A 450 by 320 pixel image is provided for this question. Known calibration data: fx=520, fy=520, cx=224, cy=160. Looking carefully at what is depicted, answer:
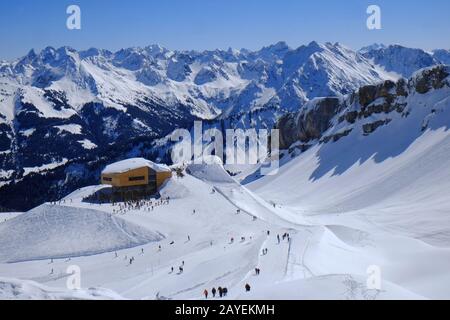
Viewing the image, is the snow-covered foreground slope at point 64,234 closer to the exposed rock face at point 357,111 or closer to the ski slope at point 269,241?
the ski slope at point 269,241

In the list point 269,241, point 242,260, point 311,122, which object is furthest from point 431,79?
point 242,260

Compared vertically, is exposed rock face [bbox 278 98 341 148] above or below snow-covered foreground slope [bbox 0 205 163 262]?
above

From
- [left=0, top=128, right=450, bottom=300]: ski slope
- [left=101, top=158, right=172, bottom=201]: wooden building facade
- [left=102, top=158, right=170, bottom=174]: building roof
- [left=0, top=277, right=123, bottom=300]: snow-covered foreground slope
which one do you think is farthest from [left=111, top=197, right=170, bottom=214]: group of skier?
[left=0, top=277, right=123, bottom=300]: snow-covered foreground slope

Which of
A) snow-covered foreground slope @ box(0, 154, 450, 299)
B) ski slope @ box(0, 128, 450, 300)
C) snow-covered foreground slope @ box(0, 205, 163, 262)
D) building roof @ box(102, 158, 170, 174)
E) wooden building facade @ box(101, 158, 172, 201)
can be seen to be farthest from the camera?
building roof @ box(102, 158, 170, 174)

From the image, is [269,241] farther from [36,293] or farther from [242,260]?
[36,293]

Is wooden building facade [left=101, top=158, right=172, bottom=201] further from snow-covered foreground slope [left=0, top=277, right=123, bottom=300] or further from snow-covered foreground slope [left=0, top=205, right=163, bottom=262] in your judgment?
snow-covered foreground slope [left=0, top=277, right=123, bottom=300]

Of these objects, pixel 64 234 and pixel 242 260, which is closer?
pixel 242 260

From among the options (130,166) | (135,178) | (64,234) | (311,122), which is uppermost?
(311,122)

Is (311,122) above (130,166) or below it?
above
